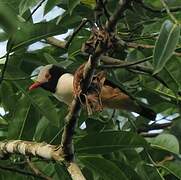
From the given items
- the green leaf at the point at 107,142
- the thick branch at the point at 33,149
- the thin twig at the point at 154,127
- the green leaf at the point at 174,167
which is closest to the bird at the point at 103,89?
the thin twig at the point at 154,127

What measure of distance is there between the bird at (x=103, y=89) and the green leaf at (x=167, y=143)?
372 millimetres

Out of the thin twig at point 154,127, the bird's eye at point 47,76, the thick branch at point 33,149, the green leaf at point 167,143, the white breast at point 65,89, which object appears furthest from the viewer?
the thin twig at point 154,127

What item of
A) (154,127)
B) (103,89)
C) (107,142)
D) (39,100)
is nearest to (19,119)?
(39,100)

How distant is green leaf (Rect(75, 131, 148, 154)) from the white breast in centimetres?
45

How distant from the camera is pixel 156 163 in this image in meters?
2.68

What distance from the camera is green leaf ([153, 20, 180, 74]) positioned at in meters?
1.30

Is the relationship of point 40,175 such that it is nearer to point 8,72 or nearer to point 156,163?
point 8,72

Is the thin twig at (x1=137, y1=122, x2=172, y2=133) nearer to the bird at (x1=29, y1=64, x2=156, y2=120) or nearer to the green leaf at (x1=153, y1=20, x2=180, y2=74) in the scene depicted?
the bird at (x1=29, y1=64, x2=156, y2=120)

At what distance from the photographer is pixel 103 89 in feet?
9.53

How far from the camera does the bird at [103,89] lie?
2.89 meters

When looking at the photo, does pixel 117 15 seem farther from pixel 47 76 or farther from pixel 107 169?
pixel 47 76

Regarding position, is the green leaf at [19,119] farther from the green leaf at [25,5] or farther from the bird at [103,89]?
the green leaf at [25,5]

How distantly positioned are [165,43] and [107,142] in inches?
37.9

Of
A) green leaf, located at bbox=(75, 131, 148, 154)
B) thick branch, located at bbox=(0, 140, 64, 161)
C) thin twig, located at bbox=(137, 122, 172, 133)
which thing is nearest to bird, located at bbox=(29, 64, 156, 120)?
thin twig, located at bbox=(137, 122, 172, 133)
